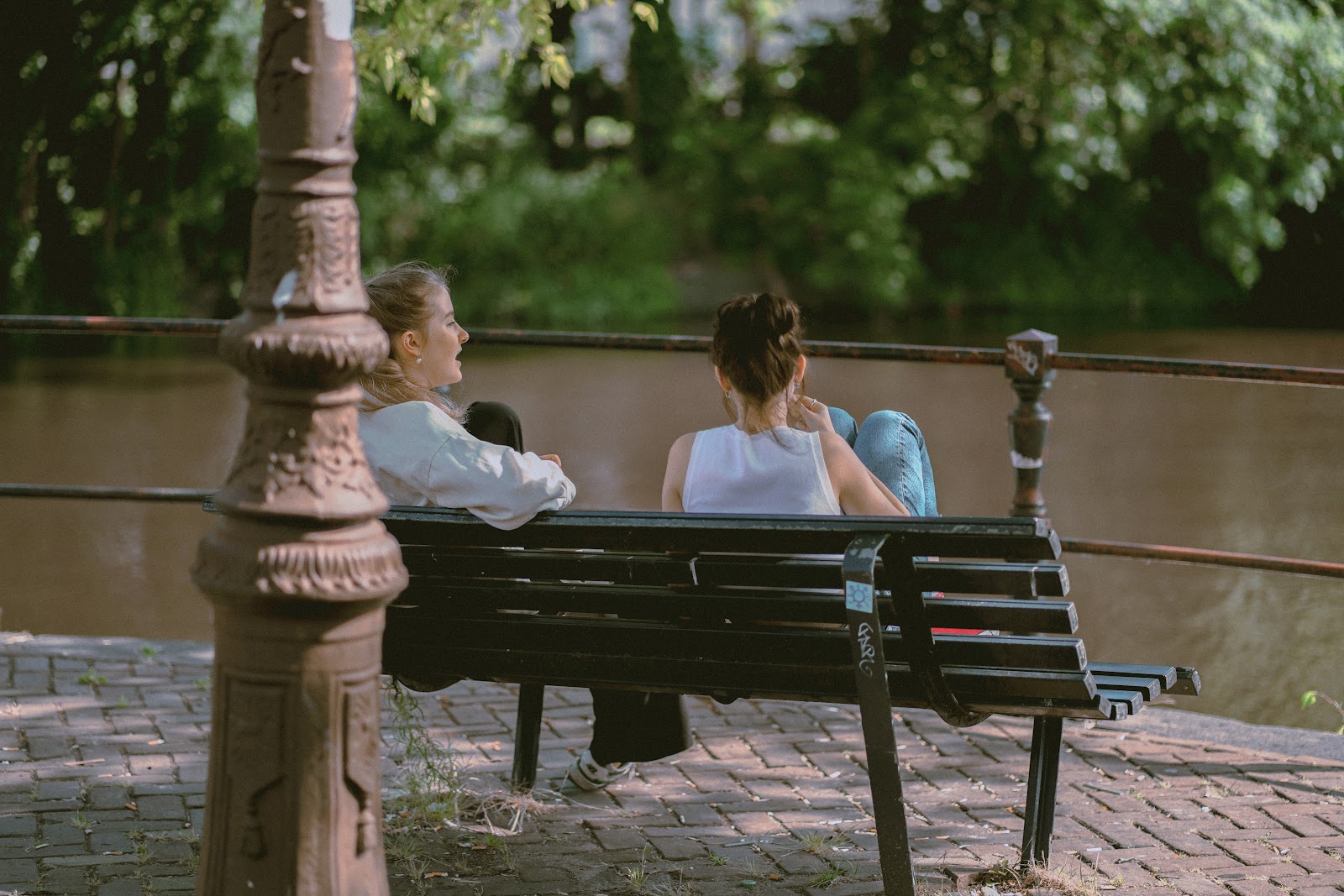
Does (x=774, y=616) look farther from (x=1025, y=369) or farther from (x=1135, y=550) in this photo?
(x=1135, y=550)

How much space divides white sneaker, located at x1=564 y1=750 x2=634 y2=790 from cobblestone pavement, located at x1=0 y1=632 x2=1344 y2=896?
4cm

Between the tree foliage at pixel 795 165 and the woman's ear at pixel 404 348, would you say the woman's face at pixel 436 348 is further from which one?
the tree foliage at pixel 795 165

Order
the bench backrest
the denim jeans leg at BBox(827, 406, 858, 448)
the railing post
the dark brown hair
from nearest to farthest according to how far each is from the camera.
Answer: the bench backrest → the dark brown hair → the denim jeans leg at BBox(827, 406, 858, 448) → the railing post

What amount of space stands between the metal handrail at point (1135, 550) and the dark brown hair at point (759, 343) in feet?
4.05

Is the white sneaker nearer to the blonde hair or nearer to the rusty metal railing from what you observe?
the blonde hair

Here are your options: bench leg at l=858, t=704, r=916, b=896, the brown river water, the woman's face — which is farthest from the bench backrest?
the brown river water

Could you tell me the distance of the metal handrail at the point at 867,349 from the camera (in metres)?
4.54

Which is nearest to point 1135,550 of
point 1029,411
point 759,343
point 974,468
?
point 1029,411

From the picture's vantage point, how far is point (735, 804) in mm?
3918

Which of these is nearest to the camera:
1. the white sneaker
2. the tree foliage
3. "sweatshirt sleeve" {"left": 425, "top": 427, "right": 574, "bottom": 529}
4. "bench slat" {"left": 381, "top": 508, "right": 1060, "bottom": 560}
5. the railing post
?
"bench slat" {"left": 381, "top": 508, "right": 1060, "bottom": 560}

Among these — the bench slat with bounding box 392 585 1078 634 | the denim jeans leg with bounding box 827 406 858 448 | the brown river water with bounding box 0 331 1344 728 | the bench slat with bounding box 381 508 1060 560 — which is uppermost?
the denim jeans leg with bounding box 827 406 858 448

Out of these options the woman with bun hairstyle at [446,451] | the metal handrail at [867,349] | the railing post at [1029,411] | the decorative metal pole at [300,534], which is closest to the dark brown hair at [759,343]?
the woman with bun hairstyle at [446,451]

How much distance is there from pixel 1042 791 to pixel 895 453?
2.73ft

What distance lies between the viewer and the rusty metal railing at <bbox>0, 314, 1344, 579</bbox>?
4.62 metres
